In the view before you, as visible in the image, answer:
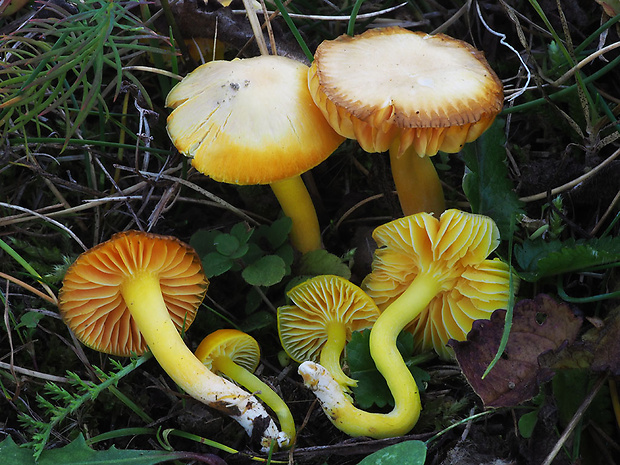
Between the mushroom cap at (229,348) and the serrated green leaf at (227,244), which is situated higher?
the serrated green leaf at (227,244)

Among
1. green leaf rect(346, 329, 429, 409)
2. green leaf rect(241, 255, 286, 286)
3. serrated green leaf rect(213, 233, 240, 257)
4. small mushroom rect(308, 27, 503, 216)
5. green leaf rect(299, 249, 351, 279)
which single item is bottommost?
green leaf rect(346, 329, 429, 409)

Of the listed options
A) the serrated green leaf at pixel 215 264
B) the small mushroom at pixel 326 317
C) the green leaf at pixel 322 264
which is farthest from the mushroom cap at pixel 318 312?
the serrated green leaf at pixel 215 264

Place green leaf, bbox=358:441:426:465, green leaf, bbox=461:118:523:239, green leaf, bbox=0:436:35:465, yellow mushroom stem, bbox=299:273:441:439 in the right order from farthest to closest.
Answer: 1. green leaf, bbox=461:118:523:239
2. yellow mushroom stem, bbox=299:273:441:439
3. green leaf, bbox=0:436:35:465
4. green leaf, bbox=358:441:426:465

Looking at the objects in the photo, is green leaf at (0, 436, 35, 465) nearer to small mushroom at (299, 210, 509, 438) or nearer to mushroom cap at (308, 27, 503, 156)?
small mushroom at (299, 210, 509, 438)

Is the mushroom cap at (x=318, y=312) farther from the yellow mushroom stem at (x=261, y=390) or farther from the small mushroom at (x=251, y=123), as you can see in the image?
the small mushroom at (x=251, y=123)

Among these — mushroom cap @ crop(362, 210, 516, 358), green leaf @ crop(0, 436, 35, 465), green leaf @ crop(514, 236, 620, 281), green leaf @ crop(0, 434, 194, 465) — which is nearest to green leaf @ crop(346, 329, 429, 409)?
mushroom cap @ crop(362, 210, 516, 358)

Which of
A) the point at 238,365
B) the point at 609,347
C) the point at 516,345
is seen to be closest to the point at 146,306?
the point at 238,365

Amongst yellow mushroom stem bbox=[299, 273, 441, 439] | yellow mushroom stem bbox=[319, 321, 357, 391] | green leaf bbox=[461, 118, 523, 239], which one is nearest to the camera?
yellow mushroom stem bbox=[299, 273, 441, 439]
